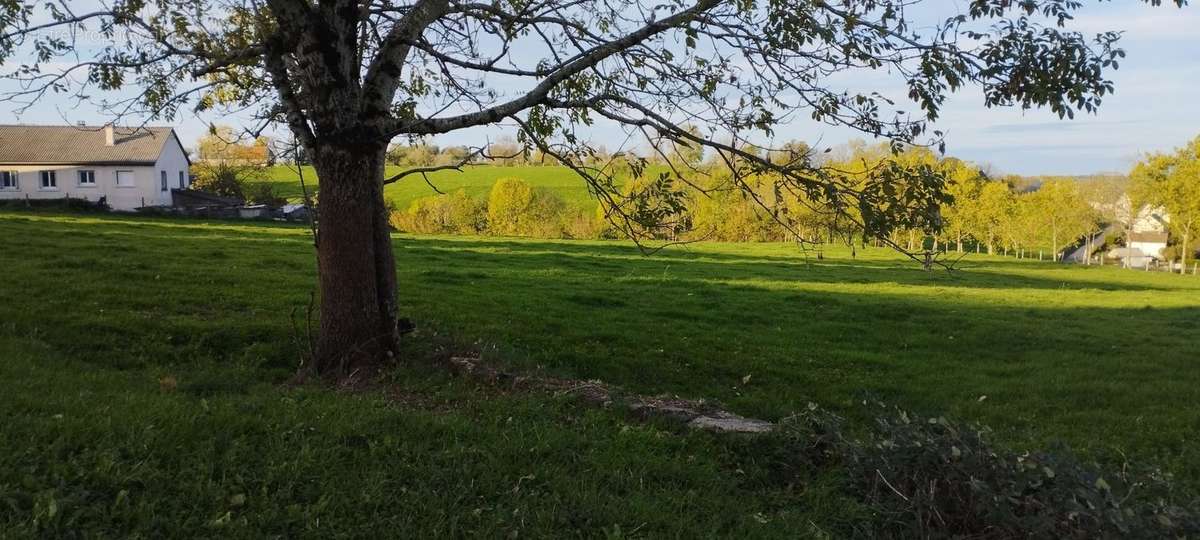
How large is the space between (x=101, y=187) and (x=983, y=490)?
6363 cm

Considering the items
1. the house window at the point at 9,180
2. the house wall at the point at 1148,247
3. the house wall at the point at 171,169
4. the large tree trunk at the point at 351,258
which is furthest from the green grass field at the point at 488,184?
the house wall at the point at 1148,247

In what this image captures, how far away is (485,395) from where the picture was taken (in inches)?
273

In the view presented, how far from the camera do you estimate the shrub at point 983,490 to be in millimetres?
3965

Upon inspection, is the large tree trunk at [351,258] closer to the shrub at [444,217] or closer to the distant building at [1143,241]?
the shrub at [444,217]

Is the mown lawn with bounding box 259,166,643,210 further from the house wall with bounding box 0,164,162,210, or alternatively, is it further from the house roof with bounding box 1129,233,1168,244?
the house roof with bounding box 1129,233,1168,244

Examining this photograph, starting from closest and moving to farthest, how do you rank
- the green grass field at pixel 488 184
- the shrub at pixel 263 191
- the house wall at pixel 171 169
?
the shrub at pixel 263 191 → the house wall at pixel 171 169 → the green grass field at pixel 488 184

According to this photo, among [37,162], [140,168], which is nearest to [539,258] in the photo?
[140,168]

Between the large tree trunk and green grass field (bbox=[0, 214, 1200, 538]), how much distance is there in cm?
60

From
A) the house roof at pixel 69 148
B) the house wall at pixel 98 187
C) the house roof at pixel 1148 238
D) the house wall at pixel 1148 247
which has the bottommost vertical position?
the house wall at pixel 1148 247

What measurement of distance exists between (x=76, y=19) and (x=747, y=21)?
22.9 ft

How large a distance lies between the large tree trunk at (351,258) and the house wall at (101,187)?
5532cm

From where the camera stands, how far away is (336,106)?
7.25m

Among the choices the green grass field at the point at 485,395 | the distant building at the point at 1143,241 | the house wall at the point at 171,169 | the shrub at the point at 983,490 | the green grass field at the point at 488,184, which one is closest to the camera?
the shrub at the point at 983,490

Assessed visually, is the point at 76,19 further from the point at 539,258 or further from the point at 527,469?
the point at 539,258
